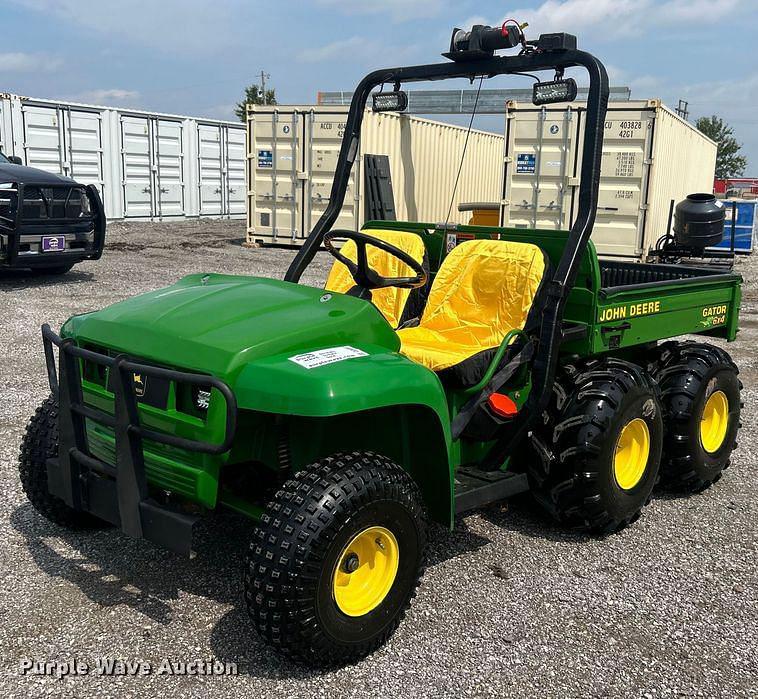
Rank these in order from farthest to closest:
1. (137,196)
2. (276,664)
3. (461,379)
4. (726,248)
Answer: (137,196)
(726,248)
(461,379)
(276,664)

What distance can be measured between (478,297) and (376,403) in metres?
1.54

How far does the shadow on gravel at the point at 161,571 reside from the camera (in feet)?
9.16

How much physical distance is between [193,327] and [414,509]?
97cm

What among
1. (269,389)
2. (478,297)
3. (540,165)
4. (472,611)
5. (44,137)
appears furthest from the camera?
(44,137)

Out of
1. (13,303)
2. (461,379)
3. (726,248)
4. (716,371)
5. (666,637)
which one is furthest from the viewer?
(726,248)

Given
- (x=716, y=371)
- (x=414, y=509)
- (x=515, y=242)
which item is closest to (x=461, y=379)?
(x=414, y=509)

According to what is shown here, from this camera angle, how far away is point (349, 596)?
2752 millimetres

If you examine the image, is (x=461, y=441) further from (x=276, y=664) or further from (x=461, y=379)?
(x=276, y=664)

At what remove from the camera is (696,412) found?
4.20m

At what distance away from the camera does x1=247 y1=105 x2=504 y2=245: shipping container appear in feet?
49.8

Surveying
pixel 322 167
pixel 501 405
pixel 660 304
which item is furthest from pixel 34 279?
pixel 501 405

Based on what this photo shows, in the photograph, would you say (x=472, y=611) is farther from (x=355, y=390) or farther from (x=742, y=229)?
(x=742, y=229)

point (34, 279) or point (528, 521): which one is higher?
point (34, 279)

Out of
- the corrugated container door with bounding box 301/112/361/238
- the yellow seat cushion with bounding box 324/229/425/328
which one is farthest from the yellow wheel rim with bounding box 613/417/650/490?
the corrugated container door with bounding box 301/112/361/238
